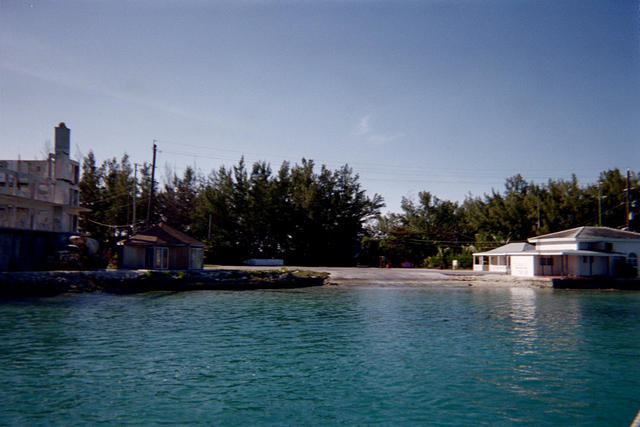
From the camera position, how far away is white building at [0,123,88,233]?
29828 millimetres

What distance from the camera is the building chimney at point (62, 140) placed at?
35.6 meters

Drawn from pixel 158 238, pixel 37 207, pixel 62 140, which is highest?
pixel 62 140

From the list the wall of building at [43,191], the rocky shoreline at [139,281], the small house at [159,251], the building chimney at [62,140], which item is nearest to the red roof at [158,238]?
the small house at [159,251]

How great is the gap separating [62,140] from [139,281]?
15403 millimetres

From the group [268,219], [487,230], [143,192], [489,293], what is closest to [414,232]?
[487,230]

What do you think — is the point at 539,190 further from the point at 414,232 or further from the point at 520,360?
the point at 520,360

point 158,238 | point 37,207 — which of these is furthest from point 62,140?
point 158,238

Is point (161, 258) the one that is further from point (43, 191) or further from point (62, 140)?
point (62, 140)

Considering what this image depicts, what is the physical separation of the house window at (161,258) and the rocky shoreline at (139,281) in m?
4.61

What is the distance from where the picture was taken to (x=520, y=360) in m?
11.3

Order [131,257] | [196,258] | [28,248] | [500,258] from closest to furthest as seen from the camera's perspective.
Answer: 1. [28,248]
2. [131,257]
3. [196,258]
4. [500,258]

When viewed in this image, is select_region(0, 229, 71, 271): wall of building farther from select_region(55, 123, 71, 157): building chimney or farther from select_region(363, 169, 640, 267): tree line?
select_region(363, 169, 640, 267): tree line

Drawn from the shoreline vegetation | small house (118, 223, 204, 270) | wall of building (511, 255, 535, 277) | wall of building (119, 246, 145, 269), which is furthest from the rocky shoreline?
wall of building (511, 255, 535, 277)

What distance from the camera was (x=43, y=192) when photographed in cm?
3388
